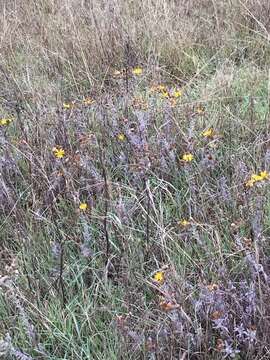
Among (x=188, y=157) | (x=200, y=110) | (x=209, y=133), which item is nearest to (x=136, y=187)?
(x=188, y=157)

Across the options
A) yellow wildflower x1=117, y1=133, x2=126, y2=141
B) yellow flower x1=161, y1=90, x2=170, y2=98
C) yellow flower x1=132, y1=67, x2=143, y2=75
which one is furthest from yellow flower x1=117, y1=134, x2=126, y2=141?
yellow flower x1=132, y1=67, x2=143, y2=75

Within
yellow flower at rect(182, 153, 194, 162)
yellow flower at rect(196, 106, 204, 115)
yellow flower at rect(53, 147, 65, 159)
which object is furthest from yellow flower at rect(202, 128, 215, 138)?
yellow flower at rect(53, 147, 65, 159)

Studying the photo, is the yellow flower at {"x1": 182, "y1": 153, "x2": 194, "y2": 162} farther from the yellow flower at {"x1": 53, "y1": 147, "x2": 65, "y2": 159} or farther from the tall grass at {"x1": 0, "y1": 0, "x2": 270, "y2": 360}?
the yellow flower at {"x1": 53, "y1": 147, "x2": 65, "y2": 159}

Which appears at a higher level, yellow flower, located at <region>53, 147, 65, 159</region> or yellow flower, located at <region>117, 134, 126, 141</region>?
yellow flower, located at <region>53, 147, 65, 159</region>

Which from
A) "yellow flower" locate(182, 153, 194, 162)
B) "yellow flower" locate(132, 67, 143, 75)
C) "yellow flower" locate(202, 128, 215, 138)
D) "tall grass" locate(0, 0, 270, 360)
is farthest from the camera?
"yellow flower" locate(132, 67, 143, 75)

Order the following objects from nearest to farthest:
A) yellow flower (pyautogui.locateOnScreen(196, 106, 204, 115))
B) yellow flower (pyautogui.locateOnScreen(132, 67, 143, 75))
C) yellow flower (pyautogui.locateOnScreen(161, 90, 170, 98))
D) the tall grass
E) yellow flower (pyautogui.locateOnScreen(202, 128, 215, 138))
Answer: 1. the tall grass
2. yellow flower (pyautogui.locateOnScreen(202, 128, 215, 138))
3. yellow flower (pyautogui.locateOnScreen(196, 106, 204, 115))
4. yellow flower (pyautogui.locateOnScreen(161, 90, 170, 98))
5. yellow flower (pyautogui.locateOnScreen(132, 67, 143, 75))

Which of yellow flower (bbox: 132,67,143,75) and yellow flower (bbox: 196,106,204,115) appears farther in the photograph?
yellow flower (bbox: 132,67,143,75)

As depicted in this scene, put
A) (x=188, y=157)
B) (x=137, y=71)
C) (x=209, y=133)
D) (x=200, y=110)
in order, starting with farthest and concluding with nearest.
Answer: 1. (x=137, y=71)
2. (x=200, y=110)
3. (x=209, y=133)
4. (x=188, y=157)

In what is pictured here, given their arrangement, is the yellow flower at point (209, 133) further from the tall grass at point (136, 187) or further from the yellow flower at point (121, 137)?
the yellow flower at point (121, 137)

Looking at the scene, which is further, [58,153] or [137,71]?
[137,71]

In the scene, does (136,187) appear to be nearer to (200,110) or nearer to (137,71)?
(200,110)

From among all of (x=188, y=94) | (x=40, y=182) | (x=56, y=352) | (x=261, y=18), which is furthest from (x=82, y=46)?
(x=56, y=352)

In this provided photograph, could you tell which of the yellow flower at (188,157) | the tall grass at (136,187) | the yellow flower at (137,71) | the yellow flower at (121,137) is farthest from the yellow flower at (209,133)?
the yellow flower at (137,71)

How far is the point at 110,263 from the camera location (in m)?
2.09
